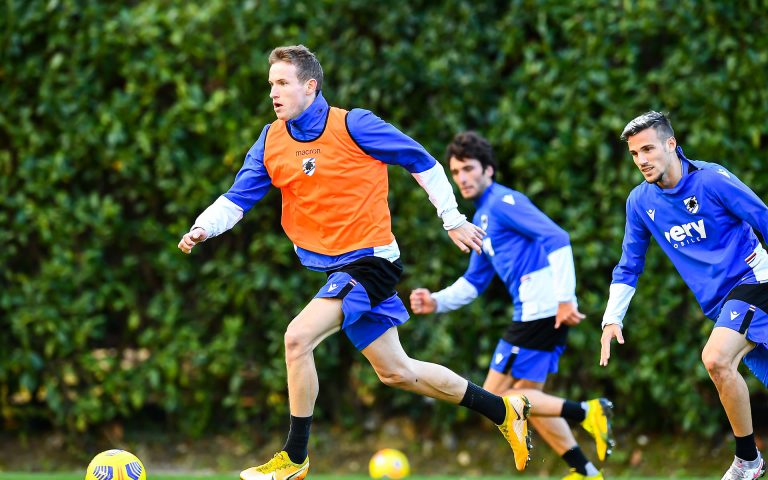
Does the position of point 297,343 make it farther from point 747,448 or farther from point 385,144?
point 747,448

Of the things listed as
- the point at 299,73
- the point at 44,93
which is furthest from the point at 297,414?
the point at 44,93

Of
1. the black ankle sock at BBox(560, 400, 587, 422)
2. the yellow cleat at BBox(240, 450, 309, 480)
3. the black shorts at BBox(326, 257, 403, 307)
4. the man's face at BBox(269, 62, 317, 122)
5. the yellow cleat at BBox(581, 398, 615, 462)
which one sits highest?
the man's face at BBox(269, 62, 317, 122)

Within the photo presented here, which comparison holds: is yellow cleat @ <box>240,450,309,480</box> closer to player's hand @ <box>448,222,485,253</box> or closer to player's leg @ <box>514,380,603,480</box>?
player's hand @ <box>448,222,485,253</box>

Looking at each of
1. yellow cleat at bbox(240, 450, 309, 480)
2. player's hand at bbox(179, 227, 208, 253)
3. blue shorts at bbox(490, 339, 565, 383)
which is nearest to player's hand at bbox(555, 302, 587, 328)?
Answer: blue shorts at bbox(490, 339, 565, 383)

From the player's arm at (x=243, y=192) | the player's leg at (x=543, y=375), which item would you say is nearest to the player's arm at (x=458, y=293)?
the player's leg at (x=543, y=375)

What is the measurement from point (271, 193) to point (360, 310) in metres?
3.01

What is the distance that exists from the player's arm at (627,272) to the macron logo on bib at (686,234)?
0.19 m

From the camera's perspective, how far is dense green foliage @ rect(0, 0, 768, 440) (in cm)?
727

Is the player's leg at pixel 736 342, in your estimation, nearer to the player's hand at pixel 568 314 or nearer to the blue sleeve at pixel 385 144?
the player's hand at pixel 568 314

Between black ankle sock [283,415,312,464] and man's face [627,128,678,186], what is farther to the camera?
man's face [627,128,678,186]

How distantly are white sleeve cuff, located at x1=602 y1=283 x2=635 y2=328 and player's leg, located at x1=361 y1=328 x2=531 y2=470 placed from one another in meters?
0.65

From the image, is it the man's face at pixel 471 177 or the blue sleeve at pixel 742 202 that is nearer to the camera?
the blue sleeve at pixel 742 202

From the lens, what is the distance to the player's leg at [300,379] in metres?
4.90

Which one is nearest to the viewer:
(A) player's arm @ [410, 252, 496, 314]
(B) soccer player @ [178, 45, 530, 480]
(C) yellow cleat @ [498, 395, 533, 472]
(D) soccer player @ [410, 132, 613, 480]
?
(B) soccer player @ [178, 45, 530, 480]
